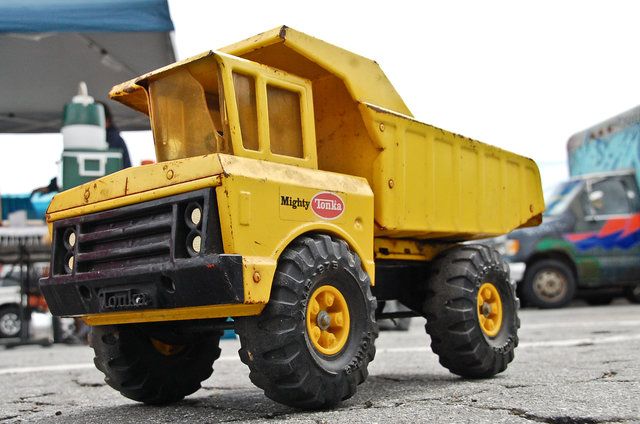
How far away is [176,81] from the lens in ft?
13.3

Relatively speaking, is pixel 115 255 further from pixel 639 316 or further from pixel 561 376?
pixel 639 316

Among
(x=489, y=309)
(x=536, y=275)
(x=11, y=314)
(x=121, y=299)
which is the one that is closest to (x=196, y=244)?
(x=121, y=299)

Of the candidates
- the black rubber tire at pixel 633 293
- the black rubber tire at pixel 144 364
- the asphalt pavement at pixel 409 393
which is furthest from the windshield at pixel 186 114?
the black rubber tire at pixel 633 293

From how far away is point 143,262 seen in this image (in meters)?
3.63

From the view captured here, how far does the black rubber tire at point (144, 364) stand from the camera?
4.16 m

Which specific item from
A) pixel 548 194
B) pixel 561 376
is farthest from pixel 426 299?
pixel 548 194

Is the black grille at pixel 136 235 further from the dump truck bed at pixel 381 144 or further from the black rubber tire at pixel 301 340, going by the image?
the dump truck bed at pixel 381 144

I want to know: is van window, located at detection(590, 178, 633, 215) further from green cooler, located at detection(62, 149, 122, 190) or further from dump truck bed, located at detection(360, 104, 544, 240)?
green cooler, located at detection(62, 149, 122, 190)

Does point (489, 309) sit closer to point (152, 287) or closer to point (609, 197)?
point (152, 287)

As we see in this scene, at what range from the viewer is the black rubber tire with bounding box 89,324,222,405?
4164 mm

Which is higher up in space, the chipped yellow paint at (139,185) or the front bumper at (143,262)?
the chipped yellow paint at (139,185)

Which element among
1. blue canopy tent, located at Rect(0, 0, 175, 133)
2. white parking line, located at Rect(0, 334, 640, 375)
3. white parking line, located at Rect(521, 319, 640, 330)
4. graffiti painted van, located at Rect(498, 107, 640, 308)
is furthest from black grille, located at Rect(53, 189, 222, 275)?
graffiti painted van, located at Rect(498, 107, 640, 308)

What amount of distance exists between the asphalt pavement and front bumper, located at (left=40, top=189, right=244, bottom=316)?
0.63 metres

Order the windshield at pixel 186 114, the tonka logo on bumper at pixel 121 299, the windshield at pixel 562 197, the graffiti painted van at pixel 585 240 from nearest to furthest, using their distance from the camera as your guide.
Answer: the tonka logo on bumper at pixel 121 299 < the windshield at pixel 186 114 < the graffiti painted van at pixel 585 240 < the windshield at pixel 562 197
